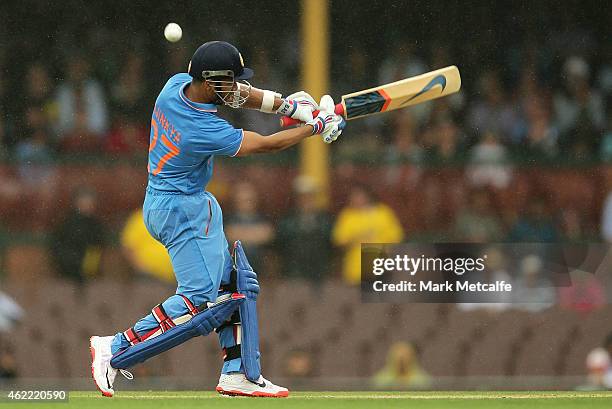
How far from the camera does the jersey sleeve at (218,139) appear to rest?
4.95 metres

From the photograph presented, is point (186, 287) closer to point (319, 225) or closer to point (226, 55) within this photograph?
point (226, 55)

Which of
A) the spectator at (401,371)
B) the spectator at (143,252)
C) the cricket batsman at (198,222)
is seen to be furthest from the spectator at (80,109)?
the cricket batsman at (198,222)

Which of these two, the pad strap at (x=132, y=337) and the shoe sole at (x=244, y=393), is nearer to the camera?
the pad strap at (x=132, y=337)

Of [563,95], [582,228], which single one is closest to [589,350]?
[582,228]

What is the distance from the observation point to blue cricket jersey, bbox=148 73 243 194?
4961mm

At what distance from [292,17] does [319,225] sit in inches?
57.3

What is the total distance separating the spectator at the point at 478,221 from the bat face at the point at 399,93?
223 cm

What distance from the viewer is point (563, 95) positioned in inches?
325

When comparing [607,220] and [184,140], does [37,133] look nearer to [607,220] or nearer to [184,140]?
[184,140]

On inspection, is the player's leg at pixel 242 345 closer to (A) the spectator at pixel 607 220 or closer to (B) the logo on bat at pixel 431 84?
(B) the logo on bat at pixel 431 84

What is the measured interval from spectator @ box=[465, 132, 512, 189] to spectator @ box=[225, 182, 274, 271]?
135 centimetres

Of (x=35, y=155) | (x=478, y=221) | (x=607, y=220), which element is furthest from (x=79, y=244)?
(x=607, y=220)

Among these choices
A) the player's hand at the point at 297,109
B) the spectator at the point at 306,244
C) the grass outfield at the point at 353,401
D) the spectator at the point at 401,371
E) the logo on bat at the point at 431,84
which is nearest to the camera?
the grass outfield at the point at 353,401

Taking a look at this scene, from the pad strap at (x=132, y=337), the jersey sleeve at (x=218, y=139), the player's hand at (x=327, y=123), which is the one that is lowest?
the pad strap at (x=132, y=337)
